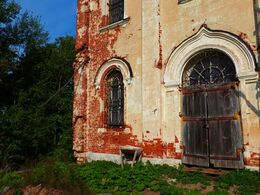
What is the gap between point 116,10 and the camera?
35.4 ft

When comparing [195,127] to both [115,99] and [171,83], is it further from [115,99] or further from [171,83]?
[115,99]

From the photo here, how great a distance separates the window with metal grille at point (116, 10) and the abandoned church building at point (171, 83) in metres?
Answer: 0.04

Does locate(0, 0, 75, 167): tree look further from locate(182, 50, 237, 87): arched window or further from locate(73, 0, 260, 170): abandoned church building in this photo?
locate(182, 50, 237, 87): arched window

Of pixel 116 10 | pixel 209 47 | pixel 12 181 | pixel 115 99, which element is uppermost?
pixel 116 10

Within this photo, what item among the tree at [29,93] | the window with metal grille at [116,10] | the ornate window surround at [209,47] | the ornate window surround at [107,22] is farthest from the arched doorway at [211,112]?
the tree at [29,93]

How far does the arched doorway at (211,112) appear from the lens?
7.02m

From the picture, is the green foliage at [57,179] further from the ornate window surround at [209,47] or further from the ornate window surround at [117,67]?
the ornate window surround at [209,47]

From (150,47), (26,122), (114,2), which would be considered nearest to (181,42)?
(150,47)

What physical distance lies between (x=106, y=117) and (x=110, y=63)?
2047mm

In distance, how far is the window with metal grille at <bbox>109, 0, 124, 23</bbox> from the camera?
34.7 ft

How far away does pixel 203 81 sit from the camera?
7.86 m

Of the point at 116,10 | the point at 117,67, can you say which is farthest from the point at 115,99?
the point at 116,10

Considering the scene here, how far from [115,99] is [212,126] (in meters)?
3.92

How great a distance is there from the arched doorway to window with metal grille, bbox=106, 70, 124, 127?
2.55 meters
